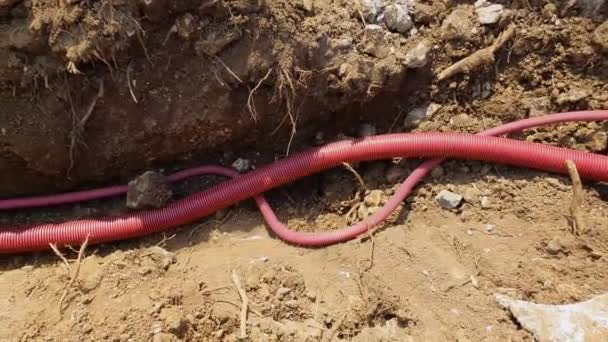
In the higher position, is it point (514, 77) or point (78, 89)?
point (78, 89)

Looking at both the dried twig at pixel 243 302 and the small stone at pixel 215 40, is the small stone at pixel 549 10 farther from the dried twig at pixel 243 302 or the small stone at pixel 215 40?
the dried twig at pixel 243 302

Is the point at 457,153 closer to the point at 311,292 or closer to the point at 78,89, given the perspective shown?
the point at 311,292

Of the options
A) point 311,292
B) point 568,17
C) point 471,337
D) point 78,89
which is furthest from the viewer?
point 568,17

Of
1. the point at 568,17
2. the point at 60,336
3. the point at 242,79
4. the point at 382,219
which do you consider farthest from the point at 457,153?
the point at 60,336

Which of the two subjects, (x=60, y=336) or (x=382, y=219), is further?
(x=382, y=219)

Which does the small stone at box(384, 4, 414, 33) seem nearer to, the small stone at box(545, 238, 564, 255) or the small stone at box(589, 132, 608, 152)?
the small stone at box(589, 132, 608, 152)

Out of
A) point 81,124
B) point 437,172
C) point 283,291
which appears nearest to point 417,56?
point 437,172
